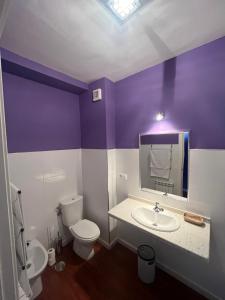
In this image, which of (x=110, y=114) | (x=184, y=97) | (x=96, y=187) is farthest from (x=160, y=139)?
(x=96, y=187)

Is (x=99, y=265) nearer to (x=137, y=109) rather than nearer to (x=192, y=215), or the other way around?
→ (x=192, y=215)

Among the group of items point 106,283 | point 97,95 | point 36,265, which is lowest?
point 106,283

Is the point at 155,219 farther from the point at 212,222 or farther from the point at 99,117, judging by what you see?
the point at 99,117

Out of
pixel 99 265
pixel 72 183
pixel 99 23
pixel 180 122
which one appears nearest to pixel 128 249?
pixel 99 265

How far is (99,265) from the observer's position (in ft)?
5.71

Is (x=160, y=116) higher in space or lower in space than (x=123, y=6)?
lower

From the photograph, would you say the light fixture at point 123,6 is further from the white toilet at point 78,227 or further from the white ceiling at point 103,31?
the white toilet at point 78,227

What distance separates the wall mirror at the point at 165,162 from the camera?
1491mm

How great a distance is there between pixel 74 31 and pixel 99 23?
0.72ft

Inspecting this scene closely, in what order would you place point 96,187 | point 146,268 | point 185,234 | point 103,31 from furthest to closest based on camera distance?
point 96,187, point 146,268, point 185,234, point 103,31

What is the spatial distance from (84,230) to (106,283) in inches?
23.7

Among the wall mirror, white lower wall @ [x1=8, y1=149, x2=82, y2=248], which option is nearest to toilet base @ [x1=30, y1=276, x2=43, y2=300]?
white lower wall @ [x1=8, y1=149, x2=82, y2=248]

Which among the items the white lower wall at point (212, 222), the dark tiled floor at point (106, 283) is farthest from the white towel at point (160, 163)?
the dark tiled floor at point (106, 283)

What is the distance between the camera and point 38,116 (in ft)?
5.73
